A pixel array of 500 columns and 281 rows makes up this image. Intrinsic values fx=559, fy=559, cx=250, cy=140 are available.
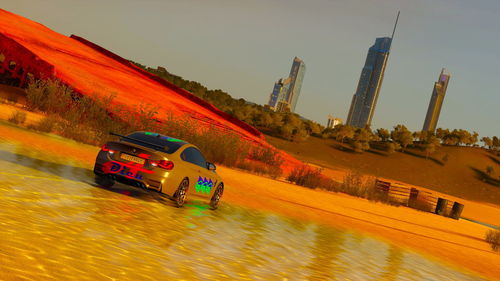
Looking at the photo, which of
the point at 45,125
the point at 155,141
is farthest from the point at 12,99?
the point at 155,141

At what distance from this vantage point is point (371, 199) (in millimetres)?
31953

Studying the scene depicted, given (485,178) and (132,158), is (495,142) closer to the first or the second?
(485,178)

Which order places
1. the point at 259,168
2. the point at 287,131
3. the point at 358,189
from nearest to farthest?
1. the point at 259,168
2. the point at 358,189
3. the point at 287,131

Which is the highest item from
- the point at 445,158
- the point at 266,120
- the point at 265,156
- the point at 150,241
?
the point at 445,158

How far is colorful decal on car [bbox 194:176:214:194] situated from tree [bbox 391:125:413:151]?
79012 millimetres

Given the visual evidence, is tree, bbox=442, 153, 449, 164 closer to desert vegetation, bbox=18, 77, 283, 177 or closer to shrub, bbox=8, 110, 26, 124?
desert vegetation, bbox=18, 77, 283, 177

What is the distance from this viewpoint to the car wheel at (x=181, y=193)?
1227 centimetres

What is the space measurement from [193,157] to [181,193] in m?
1.02

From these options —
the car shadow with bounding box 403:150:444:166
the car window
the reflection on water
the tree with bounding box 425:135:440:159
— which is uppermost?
the tree with bounding box 425:135:440:159

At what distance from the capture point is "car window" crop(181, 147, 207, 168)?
41.2 feet

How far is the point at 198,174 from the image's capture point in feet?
43.0

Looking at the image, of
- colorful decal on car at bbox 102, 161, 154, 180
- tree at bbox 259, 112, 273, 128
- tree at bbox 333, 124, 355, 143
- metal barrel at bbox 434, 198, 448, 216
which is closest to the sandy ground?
colorful decal on car at bbox 102, 161, 154, 180

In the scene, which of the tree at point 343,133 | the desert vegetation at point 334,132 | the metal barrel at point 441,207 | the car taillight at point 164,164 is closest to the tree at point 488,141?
the desert vegetation at point 334,132

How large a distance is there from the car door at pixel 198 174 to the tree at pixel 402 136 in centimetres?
7908
